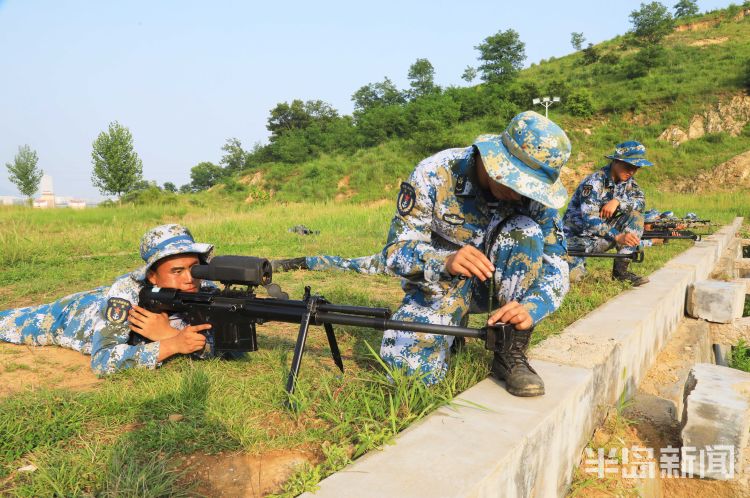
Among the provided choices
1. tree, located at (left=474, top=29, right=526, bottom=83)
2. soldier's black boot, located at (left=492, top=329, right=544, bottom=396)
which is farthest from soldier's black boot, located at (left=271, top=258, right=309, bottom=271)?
tree, located at (left=474, top=29, right=526, bottom=83)

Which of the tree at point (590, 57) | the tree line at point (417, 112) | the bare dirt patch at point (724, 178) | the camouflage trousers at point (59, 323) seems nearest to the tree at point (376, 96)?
the tree line at point (417, 112)

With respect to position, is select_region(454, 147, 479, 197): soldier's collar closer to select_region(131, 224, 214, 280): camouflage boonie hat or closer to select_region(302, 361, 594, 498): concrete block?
select_region(302, 361, 594, 498): concrete block

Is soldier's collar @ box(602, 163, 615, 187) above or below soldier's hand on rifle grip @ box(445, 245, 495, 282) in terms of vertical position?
above

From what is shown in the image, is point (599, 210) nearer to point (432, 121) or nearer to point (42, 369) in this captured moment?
point (42, 369)

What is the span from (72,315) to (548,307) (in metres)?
3.03

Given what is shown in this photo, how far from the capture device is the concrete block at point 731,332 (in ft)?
16.5

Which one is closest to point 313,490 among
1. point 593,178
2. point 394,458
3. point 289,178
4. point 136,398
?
point 394,458

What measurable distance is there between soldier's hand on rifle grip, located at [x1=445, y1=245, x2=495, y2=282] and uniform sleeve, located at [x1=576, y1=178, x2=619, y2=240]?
4121 millimetres

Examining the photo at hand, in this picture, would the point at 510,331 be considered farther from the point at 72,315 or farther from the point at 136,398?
the point at 72,315

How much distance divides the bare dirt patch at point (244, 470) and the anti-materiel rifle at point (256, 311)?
15.2 inches

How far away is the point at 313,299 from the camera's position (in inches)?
89.9

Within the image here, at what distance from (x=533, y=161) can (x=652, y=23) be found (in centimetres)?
4714

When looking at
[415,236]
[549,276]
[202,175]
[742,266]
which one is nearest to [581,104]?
[742,266]

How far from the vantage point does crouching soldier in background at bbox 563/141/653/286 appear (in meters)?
5.61
